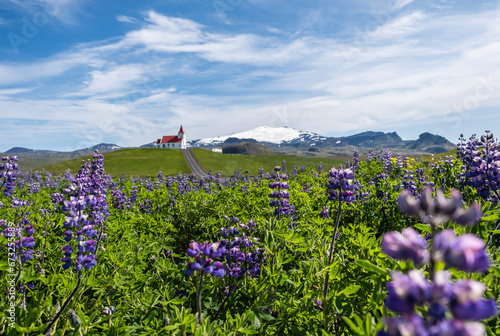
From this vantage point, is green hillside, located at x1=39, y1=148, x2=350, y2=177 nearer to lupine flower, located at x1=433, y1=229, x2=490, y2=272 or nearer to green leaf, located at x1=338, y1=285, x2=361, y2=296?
green leaf, located at x1=338, y1=285, x2=361, y2=296

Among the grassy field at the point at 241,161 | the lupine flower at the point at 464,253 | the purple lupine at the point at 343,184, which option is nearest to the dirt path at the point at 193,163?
the grassy field at the point at 241,161

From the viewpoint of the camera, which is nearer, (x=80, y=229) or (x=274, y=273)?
(x=274, y=273)

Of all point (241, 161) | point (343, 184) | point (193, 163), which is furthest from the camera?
point (193, 163)

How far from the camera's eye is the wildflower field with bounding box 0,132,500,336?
3.29ft

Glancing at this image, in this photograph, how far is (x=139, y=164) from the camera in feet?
252

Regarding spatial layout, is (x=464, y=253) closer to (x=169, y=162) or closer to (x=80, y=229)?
(x=80, y=229)

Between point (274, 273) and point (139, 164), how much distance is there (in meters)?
78.9

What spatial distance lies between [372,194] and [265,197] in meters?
3.19

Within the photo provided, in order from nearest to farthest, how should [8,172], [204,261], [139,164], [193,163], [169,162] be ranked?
[204,261] → [8,172] → [139,164] → [169,162] → [193,163]

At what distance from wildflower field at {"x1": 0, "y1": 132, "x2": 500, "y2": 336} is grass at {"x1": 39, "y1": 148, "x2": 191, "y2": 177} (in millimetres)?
62302

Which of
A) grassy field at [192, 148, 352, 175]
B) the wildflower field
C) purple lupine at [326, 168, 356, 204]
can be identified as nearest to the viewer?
the wildflower field

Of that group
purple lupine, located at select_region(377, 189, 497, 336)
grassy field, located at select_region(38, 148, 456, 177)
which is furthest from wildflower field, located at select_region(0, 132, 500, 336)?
grassy field, located at select_region(38, 148, 456, 177)

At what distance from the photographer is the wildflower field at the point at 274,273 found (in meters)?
1.00

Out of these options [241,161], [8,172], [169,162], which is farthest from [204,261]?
[169,162]
